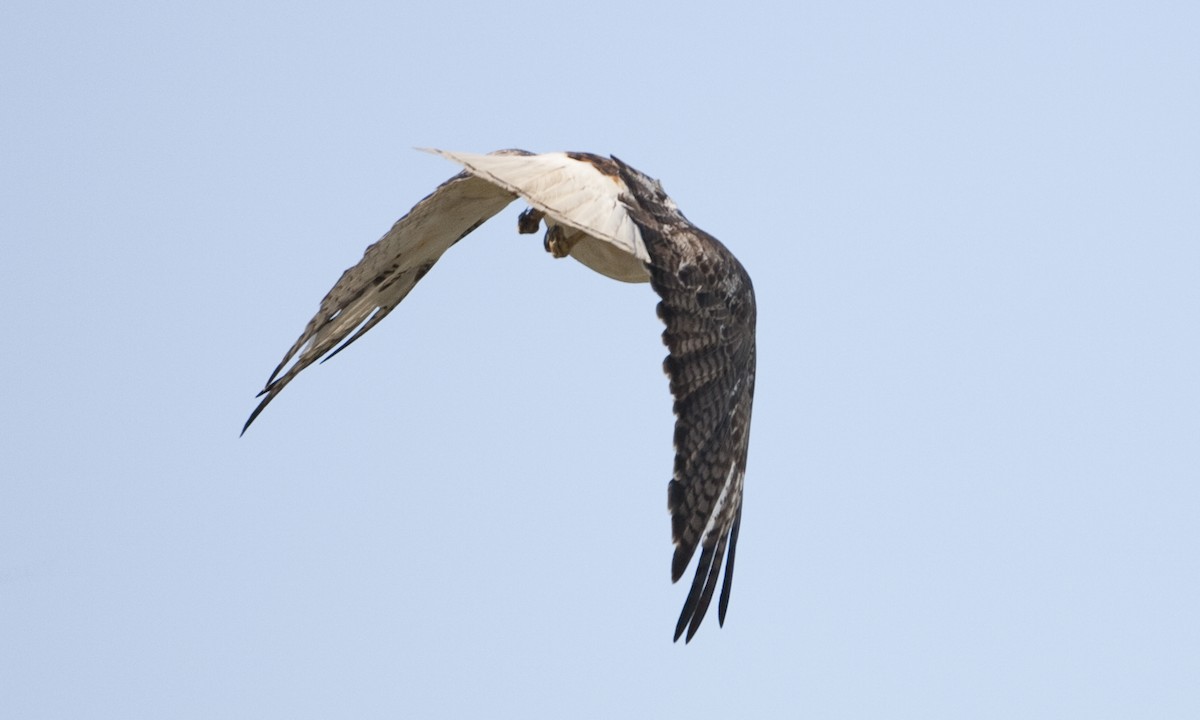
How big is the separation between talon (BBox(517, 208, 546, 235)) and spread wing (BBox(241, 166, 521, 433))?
161 mm

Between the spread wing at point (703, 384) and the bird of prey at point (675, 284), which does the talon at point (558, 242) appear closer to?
the bird of prey at point (675, 284)

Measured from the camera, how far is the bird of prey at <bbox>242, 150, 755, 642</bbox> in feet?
32.1

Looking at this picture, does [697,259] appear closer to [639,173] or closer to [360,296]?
[639,173]

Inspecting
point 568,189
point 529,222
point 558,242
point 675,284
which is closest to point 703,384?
point 675,284

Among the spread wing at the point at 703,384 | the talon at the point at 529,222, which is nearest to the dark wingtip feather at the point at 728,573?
the spread wing at the point at 703,384

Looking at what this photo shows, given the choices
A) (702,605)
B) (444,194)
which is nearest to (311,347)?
(444,194)

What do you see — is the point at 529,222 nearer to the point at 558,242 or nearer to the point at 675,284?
the point at 558,242

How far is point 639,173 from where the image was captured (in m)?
10.8

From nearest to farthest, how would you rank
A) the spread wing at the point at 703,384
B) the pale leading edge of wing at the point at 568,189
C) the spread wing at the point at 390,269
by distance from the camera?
the spread wing at the point at 703,384, the pale leading edge of wing at the point at 568,189, the spread wing at the point at 390,269

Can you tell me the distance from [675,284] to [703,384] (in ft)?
1.61

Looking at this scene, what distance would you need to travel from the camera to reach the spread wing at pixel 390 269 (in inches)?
→ 434

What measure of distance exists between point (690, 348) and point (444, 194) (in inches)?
69.3

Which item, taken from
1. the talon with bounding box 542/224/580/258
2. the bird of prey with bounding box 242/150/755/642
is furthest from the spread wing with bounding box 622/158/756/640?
the talon with bounding box 542/224/580/258

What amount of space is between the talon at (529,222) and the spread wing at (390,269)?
0.16m
